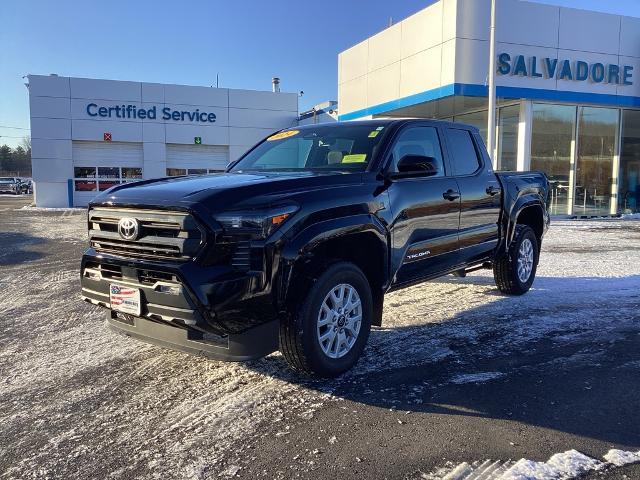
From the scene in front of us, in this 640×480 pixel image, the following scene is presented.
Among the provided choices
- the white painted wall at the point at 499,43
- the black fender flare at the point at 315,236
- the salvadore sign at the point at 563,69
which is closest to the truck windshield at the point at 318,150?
the black fender flare at the point at 315,236

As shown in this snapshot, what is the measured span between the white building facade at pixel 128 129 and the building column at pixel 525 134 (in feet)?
54.1

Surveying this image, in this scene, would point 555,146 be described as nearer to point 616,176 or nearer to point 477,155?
point 616,176

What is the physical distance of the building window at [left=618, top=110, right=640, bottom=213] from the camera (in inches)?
759

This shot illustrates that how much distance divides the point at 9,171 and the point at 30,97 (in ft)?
234

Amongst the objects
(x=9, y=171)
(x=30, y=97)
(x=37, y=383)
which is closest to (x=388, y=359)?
(x=37, y=383)

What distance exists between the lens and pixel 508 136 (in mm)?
18578

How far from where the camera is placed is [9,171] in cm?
8806

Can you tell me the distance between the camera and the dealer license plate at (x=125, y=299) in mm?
3609

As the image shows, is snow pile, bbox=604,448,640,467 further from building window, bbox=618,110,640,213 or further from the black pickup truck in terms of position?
building window, bbox=618,110,640,213

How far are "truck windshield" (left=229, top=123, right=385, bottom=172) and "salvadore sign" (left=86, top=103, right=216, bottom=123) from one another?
24969mm

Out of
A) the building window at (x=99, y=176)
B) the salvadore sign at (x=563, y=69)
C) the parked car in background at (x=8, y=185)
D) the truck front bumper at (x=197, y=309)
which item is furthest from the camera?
the parked car in background at (x=8, y=185)

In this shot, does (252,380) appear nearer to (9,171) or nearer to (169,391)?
(169,391)

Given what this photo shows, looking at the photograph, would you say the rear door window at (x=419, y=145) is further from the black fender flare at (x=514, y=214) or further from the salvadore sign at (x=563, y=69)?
the salvadore sign at (x=563, y=69)

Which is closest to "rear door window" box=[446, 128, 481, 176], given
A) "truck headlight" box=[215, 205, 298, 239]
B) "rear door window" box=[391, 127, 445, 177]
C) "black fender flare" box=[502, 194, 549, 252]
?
"rear door window" box=[391, 127, 445, 177]
